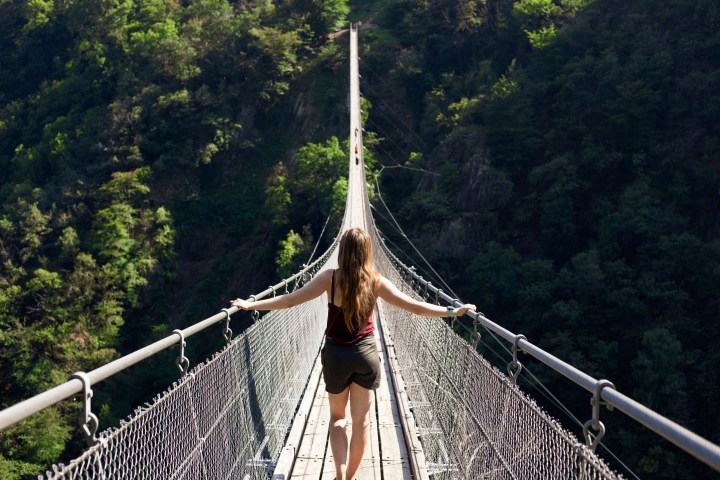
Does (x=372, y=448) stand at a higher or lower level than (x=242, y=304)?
lower

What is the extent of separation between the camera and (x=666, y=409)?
1202 centimetres

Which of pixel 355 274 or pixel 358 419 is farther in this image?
pixel 358 419

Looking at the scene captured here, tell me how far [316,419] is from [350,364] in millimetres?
1579

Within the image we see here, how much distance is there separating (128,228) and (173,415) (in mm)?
21425

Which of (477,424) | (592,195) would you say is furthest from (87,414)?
(592,195)

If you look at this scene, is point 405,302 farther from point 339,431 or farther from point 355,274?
point 339,431

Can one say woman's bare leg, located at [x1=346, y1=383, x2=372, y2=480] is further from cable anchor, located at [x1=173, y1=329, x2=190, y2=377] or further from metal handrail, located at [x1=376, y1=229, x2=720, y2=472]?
metal handrail, located at [x1=376, y1=229, x2=720, y2=472]

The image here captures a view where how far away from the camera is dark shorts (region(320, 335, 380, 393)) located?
2.07 m

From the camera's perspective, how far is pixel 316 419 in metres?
3.55

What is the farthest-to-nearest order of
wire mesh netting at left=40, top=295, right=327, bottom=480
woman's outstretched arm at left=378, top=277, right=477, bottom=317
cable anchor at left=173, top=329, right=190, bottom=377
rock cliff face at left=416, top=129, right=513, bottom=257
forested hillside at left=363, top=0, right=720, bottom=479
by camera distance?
rock cliff face at left=416, top=129, right=513, bottom=257 → forested hillside at left=363, top=0, right=720, bottom=479 → woman's outstretched arm at left=378, top=277, right=477, bottom=317 → cable anchor at left=173, top=329, right=190, bottom=377 → wire mesh netting at left=40, top=295, right=327, bottom=480

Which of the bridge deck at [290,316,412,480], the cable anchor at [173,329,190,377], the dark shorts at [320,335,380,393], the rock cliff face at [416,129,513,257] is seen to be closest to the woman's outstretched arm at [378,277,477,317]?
the dark shorts at [320,335,380,393]

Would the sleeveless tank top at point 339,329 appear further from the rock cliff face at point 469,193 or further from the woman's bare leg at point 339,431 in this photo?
the rock cliff face at point 469,193

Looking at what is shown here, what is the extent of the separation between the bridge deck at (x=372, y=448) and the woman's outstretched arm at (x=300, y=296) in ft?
2.82

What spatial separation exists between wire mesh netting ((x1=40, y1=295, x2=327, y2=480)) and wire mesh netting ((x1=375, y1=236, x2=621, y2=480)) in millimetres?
659
